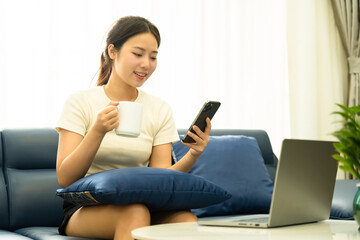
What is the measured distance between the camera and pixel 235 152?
2465 mm

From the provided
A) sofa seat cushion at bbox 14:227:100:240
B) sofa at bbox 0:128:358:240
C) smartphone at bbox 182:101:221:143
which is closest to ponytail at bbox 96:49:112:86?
sofa at bbox 0:128:358:240

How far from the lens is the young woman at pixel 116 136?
1572 mm

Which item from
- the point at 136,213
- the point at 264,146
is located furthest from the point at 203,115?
the point at 264,146

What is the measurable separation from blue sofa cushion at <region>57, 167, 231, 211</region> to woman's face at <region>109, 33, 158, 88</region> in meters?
0.44

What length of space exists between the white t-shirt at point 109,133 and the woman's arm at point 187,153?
0.03m

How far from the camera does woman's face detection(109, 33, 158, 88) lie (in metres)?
1.93

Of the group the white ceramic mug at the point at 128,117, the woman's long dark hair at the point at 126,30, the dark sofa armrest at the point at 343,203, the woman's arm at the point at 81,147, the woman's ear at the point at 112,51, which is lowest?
the dark sofa armrest at the point at 343,203

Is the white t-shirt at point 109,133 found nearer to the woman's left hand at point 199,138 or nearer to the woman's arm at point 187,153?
Result: the woman's arm at point 187,153

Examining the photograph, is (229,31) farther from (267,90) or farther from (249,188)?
(249,188)

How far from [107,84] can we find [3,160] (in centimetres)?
56

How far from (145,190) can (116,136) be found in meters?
0.38

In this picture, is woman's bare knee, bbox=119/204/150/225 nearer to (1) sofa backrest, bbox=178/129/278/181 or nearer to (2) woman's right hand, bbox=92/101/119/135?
(2) woman's right hand, bbox=92/101/119/135

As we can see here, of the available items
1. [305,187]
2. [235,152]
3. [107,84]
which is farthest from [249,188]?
[305,187]

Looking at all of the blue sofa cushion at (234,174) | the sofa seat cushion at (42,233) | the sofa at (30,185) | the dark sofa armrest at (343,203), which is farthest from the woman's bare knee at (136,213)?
the dark sofa armrest at (343,203)
